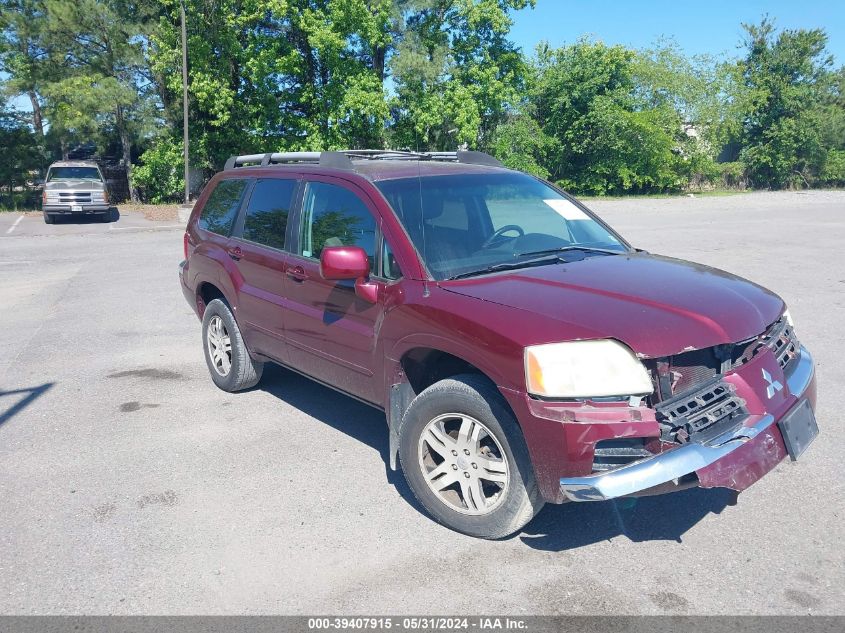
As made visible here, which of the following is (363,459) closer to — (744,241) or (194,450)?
(194,450)

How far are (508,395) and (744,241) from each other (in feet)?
49.5

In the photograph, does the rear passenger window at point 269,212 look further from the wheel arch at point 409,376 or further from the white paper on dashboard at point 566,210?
the white paper on dashboard at point 566,210

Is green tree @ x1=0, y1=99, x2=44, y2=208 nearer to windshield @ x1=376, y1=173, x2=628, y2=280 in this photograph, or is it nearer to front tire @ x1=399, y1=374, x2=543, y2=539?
windshield @ x1=376, y1=173, x2=628, y2=280

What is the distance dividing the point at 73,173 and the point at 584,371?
2524cm

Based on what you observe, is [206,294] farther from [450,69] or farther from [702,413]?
[450,69]

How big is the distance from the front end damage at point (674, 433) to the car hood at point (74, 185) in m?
24.0

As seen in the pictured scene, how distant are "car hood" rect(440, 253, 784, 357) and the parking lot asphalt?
1047 millimetres

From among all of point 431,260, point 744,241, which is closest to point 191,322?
point 431,260

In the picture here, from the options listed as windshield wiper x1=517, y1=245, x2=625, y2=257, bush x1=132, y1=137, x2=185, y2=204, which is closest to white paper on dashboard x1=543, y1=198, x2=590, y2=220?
windshield wiper x1=517, y1=245, x2=625, y2=257

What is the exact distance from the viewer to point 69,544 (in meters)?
3.72

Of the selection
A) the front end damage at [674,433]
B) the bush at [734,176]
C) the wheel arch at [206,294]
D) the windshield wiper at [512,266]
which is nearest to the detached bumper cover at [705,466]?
the front end damage at [674,433]

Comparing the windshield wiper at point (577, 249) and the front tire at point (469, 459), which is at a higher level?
the windshield wiper at point (577, 249)

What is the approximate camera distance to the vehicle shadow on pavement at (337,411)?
4771 mm

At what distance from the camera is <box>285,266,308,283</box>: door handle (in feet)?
15.8
